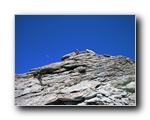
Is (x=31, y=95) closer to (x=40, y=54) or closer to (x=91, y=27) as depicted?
(x=40, y=54)

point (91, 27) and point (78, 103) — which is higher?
point (91, 27)

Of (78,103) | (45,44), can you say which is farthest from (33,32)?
(78,103)

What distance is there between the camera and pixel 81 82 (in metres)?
4.23

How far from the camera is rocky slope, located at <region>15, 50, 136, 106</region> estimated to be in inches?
165

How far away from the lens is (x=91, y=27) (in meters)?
4.26

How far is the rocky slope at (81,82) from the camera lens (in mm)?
4180

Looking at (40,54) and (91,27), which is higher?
(91,27)

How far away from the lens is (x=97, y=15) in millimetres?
4223

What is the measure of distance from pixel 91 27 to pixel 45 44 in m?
0.65
